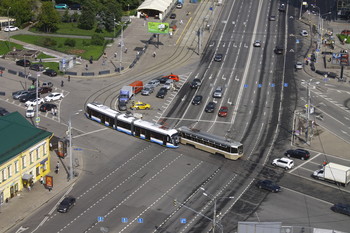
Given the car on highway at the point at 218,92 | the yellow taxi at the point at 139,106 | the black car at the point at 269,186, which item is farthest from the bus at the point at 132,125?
the car on highway at the point at 218,92

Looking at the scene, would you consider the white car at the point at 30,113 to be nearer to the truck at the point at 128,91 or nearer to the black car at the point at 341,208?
the truck at the point at 128,91

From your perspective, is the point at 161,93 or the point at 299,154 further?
the point at 161,93

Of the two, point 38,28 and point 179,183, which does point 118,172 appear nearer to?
point 179,183

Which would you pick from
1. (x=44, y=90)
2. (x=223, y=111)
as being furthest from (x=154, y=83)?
(x=44, y=90)

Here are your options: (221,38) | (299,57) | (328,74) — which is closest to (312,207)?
(328,74)

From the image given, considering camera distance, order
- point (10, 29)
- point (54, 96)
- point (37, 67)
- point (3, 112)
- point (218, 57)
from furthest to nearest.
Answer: point (10, 29) → point (218, 57) → point (37, 67) → point (54, 96) → point (3, 112)

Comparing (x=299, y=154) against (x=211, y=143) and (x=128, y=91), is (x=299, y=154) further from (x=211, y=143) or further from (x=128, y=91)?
(x=128, y=91)

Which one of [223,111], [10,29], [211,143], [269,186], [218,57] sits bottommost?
[269,186]

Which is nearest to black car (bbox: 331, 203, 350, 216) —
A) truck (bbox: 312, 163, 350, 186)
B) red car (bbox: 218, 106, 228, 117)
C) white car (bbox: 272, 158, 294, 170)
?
truck (bbox: 312, 163, 350, 186)
